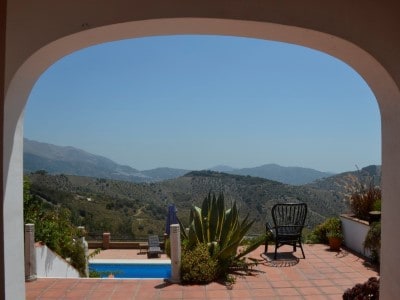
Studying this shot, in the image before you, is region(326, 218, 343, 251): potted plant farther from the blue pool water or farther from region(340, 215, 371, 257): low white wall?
the blue pool water

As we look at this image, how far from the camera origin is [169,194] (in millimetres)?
24094

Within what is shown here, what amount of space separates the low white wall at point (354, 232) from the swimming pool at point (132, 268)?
11.6 ft

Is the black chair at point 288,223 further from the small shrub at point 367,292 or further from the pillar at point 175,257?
the small shrub at point 367,292

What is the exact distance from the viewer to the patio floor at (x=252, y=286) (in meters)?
4.73

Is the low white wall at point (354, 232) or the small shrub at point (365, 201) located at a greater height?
the small shrub at point (365, 201)

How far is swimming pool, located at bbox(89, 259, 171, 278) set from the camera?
8289 mm

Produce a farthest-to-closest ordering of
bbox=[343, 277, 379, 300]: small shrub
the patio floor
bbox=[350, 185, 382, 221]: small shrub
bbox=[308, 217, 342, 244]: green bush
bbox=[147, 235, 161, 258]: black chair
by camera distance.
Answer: bbox=[147, 235, 161, 258]: black chair < bbox=[308, 217, 342, 244]: green bush < bbox=[350, 185, 382, 221]: small shrub < the patio floor < bbox=[343, 277, 379, 300]: small shrub

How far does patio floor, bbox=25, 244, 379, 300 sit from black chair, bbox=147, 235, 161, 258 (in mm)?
4226

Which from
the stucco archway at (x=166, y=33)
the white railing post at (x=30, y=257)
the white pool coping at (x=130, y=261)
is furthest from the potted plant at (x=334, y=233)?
the white railing post at (x=30, y=257)

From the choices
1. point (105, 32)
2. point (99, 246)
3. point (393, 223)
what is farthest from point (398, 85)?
point (99, 246)

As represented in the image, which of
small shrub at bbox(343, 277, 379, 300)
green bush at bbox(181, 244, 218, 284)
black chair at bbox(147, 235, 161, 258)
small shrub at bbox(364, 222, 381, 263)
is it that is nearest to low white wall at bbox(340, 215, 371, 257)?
small shrub at bbox(364, 222, 381, 263)

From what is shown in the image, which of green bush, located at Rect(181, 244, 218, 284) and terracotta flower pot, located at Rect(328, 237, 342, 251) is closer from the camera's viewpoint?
green bush, located at Rect(181, 244, 218, 284)

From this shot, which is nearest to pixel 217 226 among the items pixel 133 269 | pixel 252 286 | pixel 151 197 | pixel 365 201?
pixel 252 286

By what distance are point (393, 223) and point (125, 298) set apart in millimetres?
3076
